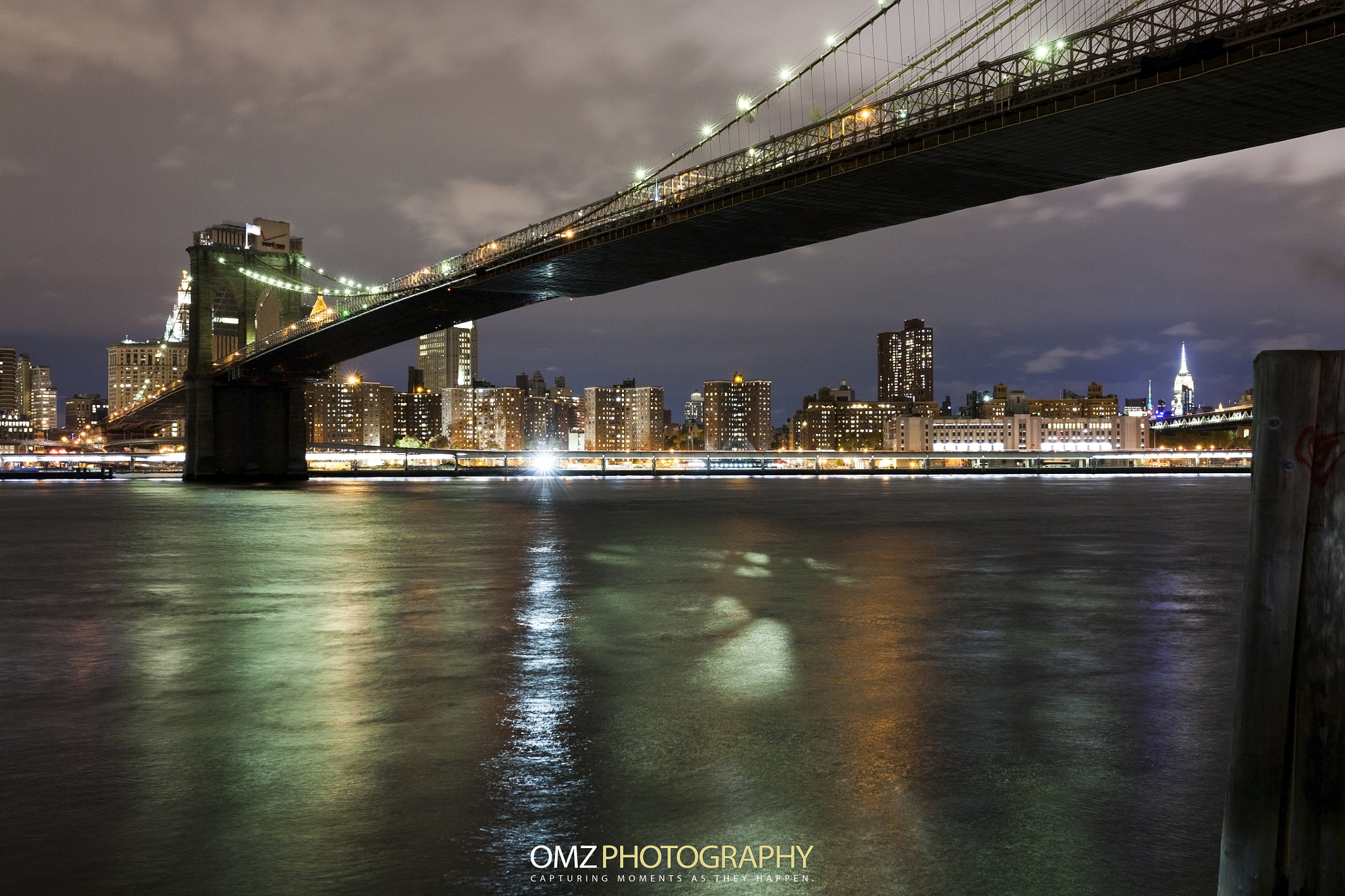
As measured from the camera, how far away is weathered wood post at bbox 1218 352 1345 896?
374 centimetres

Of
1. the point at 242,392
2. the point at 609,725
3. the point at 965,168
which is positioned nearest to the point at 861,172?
the point at 965,168

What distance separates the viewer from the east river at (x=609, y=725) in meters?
4.83

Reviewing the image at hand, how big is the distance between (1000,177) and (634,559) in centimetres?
2722

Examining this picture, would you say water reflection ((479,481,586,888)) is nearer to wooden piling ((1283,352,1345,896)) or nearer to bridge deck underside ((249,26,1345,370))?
wooden piling ((1283,352,1345,896))

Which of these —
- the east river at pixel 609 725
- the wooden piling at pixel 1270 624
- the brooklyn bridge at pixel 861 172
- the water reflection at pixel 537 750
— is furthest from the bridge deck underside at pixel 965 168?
the wooden piling at pixel 1270 624

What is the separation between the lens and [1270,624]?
12.6 ft

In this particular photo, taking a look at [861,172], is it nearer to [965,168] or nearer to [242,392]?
[965,168]

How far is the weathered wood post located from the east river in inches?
33.1

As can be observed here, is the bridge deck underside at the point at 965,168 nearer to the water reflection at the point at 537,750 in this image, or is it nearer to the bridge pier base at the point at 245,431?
the bridge pier base at the point at 245,431

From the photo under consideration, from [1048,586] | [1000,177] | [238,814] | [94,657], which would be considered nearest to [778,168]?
[1000,177]

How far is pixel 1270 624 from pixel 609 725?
14.6 feet

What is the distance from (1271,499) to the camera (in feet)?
12.5

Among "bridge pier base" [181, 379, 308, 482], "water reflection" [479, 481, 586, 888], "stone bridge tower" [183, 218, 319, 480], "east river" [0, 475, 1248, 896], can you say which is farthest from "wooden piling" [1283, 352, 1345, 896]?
"stone bridge tower" [183, 218, 319, 480]

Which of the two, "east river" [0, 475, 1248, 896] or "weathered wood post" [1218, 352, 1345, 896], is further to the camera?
"east river" [0, 475, 1248, 896]
